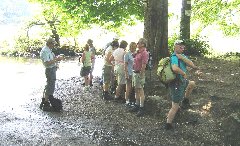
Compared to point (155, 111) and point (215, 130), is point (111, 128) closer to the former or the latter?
point (155, 111)

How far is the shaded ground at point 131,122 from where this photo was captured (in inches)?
340

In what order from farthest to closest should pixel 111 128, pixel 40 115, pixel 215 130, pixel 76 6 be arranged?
pixel 76 6 < pixel 40 115 < pixel 111 128 < pixel 215 130

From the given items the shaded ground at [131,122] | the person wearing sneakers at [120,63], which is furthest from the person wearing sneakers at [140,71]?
the person wearing sneakers at [120,63]

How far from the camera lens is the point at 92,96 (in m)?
13.6

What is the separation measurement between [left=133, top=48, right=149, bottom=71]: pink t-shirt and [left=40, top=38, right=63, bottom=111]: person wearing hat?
2.06m

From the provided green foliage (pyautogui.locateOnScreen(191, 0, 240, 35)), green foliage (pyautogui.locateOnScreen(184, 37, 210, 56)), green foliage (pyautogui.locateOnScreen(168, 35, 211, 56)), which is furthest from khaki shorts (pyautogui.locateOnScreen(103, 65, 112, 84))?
green foliage (pyautogui.locateOnScreen(191, 0, 240, 35))

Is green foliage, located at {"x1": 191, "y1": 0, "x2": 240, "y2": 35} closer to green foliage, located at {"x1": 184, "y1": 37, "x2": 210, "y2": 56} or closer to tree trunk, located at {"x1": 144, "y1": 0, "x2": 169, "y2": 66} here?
green foliage, located at {"x1": 184, "y1": 37, "x2": 210, "y2": 56}

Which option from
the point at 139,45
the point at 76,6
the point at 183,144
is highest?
the point at 76,6

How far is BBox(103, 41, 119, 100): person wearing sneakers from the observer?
12.8 meters

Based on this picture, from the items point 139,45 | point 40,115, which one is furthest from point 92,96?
point 139,45

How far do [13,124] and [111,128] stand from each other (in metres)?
2.56

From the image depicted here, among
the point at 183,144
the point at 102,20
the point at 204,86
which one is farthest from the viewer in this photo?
the point at 102,20

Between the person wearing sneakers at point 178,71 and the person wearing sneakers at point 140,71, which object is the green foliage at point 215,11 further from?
the person wearing sneakers at point 178,71

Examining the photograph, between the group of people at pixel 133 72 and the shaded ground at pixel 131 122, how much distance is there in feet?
1.12
